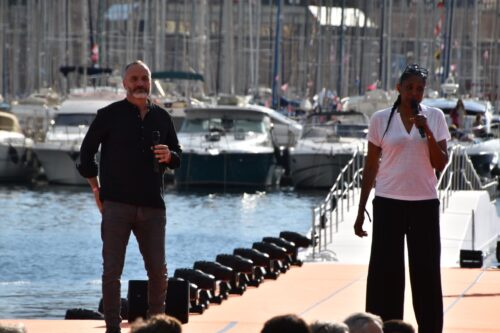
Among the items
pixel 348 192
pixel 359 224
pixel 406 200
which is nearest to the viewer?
pixel 406 200

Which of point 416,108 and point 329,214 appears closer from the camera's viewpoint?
point 416,108

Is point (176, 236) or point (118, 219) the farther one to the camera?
point (176, 236)

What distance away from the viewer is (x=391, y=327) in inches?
324

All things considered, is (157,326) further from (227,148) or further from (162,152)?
(227,148)

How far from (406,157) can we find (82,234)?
24.2m

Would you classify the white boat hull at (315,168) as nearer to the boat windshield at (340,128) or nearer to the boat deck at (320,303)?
the boat windshield at (340,128)

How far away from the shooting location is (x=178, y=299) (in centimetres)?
1126

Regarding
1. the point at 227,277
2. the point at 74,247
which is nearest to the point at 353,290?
the point at 227,277

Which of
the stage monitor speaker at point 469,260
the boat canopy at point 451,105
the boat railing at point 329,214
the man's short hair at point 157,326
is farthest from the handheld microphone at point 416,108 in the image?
the boat canopy at point 451,105

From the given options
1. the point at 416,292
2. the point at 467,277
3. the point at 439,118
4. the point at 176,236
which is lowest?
the point at 176,236

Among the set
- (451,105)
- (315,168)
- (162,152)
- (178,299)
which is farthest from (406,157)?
(451,105)

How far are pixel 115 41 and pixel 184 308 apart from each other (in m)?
64.6

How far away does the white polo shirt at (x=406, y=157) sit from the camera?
30.9ft

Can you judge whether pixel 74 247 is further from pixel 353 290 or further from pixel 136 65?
pixel 136 65
